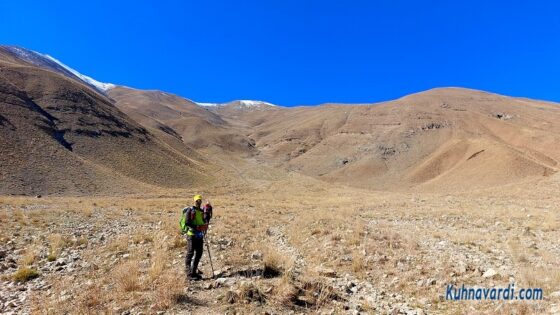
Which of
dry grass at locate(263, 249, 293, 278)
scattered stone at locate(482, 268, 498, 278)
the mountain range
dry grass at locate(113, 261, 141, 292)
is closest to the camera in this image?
dry grass at locate(113, 261, 141, 292)

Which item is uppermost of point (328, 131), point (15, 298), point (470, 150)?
point (328, 131)

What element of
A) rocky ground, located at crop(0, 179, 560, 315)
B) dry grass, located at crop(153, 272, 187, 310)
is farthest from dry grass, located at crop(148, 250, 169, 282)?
dry grass, located at crop(153, 272, 187, 310)

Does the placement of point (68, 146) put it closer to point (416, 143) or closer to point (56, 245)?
point (56, 245)

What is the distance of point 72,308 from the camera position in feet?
24.1

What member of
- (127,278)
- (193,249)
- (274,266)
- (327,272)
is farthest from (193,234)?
(327,272)

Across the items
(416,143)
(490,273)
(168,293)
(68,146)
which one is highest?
(416,143)

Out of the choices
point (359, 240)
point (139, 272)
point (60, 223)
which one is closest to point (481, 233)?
point (359, 240)

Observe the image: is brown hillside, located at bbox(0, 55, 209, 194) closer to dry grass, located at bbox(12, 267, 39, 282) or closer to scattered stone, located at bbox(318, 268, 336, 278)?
dry grass, located at bbox(12, 267, 39, 282)

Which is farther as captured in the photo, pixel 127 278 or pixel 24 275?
pixel 24 275

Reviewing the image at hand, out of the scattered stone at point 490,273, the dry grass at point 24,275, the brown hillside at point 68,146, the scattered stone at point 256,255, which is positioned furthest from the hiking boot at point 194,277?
the brown hillside at point 68,146

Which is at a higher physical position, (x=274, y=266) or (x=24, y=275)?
(x=274, y=266)

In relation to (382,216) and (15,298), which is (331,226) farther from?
(15,298)

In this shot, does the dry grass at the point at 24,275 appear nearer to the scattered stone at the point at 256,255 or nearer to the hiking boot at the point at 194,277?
the hiking boot at the point at 194,277

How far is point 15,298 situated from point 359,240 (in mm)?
11191
